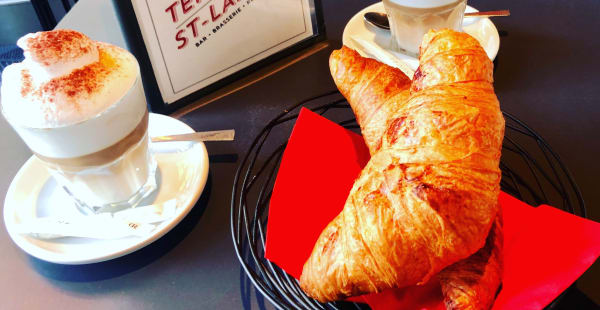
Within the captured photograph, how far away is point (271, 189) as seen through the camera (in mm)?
960

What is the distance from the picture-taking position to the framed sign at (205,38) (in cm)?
100

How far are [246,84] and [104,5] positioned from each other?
352 millimetres

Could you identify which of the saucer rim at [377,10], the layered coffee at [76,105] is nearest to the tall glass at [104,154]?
the layered coffee at [76,105]

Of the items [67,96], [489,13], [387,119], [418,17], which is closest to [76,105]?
[67,96]

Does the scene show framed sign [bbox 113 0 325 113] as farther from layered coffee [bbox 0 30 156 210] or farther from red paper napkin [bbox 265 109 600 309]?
red paper napkin [bbox 265 109 600 309]

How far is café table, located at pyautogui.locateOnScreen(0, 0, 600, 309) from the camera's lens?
83 cm

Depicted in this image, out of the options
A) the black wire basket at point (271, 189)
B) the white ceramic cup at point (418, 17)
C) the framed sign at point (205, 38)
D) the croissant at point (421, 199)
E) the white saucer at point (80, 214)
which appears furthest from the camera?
the white ceramic cup at point (418, 17)

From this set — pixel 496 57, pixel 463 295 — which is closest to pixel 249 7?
pixel 496 57

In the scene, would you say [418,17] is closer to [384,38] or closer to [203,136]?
[384,38]

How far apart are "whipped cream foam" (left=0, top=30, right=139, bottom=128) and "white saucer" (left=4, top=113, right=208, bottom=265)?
0.20 metres

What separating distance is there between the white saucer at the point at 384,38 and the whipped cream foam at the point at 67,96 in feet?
1.87

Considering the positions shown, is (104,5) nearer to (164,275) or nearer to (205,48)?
(205,48)

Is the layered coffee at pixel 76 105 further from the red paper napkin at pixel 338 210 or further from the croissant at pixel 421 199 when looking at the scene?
the croissant at pixel 421 199

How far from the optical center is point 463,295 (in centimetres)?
63
